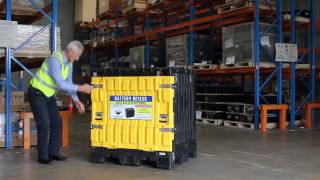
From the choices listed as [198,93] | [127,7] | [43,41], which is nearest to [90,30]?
[127,7]

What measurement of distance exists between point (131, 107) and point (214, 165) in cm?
123

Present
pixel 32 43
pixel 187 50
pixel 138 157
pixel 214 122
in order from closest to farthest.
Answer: pixel 138 157
pixel 32 43
pixel 214 122
pixel 187 50

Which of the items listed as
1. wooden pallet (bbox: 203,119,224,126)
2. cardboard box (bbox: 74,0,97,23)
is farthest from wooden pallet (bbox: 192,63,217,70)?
cardboard box (bbox: 74,0,97,23)

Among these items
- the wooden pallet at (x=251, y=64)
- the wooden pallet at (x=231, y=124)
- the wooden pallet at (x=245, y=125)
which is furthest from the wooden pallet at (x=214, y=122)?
the wooden pallet at (x=251, y=64)

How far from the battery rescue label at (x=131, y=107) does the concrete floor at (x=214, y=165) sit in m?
0.60

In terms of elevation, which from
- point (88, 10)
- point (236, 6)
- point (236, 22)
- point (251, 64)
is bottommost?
point (251, 64)

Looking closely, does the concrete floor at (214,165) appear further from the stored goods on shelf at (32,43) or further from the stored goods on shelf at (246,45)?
the stored goods on shelf at (246,45)

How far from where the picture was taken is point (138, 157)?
5.41m

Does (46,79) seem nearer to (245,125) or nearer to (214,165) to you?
(214,165)

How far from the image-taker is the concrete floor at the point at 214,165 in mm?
4938

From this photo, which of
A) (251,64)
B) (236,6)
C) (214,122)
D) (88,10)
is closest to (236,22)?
(236,6)

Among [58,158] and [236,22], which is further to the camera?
[236,22]

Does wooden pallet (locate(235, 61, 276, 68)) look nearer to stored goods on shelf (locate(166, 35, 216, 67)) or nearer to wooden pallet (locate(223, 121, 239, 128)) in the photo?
wooden pallet (locate(223, 121, 239, 128))

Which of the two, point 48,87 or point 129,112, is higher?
point 48,87
